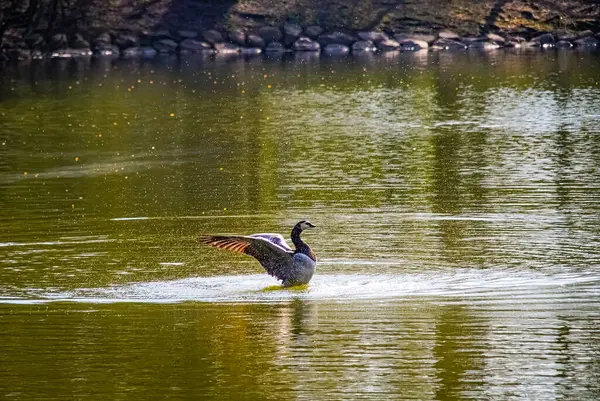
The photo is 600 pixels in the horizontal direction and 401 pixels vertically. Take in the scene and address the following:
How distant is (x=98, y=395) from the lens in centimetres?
1152

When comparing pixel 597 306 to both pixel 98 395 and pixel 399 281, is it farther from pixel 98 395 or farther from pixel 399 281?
pixel 98 395

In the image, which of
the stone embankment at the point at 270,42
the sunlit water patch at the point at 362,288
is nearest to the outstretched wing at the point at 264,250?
the sunlit water patch at the point at 362,288

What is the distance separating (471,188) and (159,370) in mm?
10439

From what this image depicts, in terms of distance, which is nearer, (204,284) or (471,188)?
(204,284)

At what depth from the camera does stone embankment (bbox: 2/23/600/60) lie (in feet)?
182

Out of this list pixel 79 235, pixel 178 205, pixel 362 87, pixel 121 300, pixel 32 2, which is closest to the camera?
pixel 121 300

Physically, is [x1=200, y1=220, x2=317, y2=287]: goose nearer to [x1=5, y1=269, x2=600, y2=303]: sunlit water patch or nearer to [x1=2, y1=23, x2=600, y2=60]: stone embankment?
[x1=5, y1=269, x2=600, y2=303]: sunlit water patch

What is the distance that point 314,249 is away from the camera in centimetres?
1730

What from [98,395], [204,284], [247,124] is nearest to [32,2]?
[247,124]

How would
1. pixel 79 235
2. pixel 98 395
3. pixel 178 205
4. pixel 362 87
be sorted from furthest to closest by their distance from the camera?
pixel 362 87 < pixel 178 205 < pixel 79 235 < pixel 98 395

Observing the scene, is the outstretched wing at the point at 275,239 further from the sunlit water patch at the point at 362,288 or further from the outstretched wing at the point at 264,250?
the sunlit water patch at the point at 362,288

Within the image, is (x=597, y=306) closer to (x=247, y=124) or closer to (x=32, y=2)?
(x=247, y=124)

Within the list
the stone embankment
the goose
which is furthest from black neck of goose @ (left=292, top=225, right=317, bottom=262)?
the stone embankment

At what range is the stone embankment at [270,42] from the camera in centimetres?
5534
